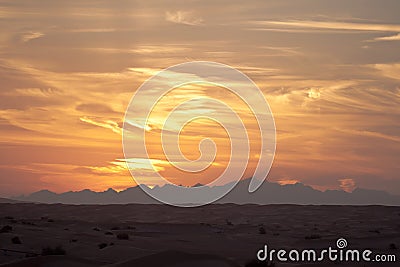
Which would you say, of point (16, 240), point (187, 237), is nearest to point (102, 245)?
point (16, 240)

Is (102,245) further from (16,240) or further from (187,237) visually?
(187,237)

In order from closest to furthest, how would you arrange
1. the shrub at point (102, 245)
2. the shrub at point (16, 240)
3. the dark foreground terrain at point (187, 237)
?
the dark foreground terrain at point (187, 237), the shrub at point (16, 240), the shrub at point (102, 245)

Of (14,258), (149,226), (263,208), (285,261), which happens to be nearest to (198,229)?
(149,226)

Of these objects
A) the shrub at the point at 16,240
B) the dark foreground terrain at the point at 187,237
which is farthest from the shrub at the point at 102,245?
the shrub at the point at 16,240

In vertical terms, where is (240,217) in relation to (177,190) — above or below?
below

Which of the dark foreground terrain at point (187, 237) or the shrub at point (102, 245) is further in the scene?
the shrub at point (102, 245)

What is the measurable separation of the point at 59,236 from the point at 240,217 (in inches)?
1474

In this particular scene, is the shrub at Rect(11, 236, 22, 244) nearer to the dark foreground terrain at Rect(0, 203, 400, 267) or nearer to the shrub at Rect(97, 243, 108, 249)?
the dark foreground terrain at Rect(0, 203, 400, 267)

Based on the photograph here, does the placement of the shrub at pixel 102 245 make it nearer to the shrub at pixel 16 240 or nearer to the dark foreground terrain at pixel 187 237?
the dark foreground terrain at pixel 187 237

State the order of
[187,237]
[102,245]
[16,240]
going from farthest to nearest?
[187,237] → [102,245] → [16,240]

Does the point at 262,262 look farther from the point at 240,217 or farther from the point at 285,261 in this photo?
the point at 240,217

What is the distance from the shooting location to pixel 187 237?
140ft

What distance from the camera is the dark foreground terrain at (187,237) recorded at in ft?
85.3

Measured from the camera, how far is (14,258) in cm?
2733
